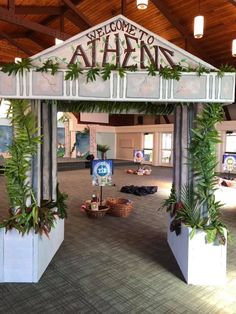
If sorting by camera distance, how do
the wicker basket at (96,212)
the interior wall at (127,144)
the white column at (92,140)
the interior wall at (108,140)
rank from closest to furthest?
1. the wicker basket at (96,212)
2. the white column at (92,140)
3. the interior wall at (127,144)
4. the interior wall at (108,140)

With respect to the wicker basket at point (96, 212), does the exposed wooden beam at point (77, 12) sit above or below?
above

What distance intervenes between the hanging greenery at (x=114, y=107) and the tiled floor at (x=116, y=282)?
1.97 meters

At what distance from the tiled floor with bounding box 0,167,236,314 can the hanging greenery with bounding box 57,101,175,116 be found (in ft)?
6.45

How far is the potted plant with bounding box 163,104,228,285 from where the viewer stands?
9.09 ft

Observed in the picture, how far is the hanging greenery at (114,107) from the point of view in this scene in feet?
10.5

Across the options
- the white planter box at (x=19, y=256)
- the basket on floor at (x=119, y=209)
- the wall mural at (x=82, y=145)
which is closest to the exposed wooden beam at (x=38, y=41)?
the wall mural at (x=82, y=145)

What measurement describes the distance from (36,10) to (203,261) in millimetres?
8295

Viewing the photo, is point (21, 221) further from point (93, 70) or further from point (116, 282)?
point (93, 70)

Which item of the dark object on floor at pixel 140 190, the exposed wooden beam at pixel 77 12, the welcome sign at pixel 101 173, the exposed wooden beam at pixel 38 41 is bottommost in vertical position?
the dark object on floor at pixel 140 190

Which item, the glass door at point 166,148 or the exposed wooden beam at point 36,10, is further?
the glass door at point 166,148

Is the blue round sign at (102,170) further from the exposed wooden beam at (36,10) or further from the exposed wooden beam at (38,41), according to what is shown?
the exposed wooden beam at (38,41)

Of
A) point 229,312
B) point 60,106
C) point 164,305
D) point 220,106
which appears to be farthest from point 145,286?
point 60,106

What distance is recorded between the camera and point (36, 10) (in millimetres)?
7789

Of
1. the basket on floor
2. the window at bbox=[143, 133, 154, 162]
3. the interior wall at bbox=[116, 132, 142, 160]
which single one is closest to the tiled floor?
the basket on floor
